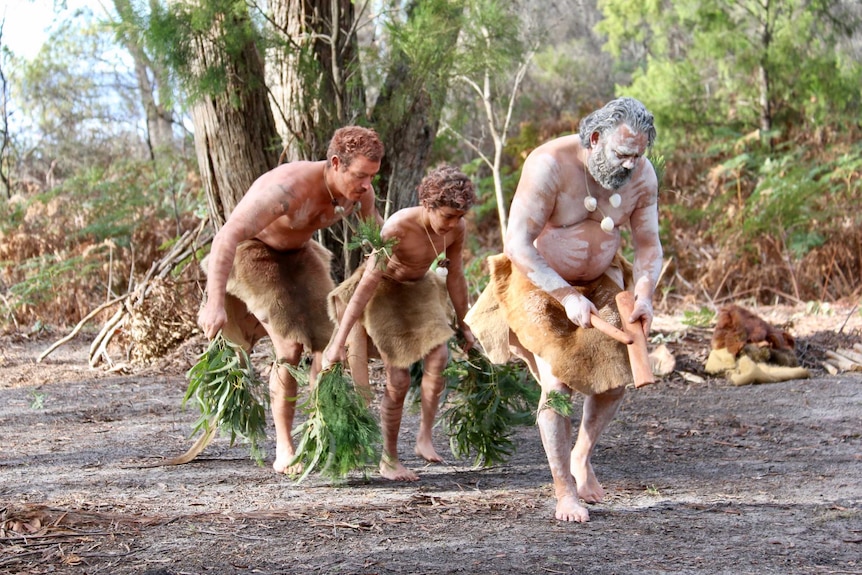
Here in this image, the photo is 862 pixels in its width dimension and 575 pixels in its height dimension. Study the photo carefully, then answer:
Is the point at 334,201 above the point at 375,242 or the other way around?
above

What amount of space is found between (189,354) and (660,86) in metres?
8.46

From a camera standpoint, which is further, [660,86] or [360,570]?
[660,86]

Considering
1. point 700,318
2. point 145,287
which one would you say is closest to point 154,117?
point 145,287

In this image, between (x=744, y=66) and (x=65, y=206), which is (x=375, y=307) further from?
(x=744, y=66)

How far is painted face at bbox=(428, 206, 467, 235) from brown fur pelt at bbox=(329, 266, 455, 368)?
0.39 m

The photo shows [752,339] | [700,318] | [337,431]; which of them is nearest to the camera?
[337,431]

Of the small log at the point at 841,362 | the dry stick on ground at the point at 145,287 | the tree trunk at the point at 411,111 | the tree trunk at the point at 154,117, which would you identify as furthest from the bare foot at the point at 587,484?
the tree trunk at the point at 154,117

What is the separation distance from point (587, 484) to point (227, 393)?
68.1 inches

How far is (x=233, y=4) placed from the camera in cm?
667

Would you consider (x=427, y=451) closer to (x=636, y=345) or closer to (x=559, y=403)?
(x=559, y=403)

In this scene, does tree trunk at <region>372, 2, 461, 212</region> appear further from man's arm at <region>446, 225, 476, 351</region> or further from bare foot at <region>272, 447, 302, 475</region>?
bare foot at <region>272, 447, 302, 475</region>

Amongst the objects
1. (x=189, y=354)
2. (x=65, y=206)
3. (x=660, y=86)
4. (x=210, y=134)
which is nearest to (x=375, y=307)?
(x=210, y=134)

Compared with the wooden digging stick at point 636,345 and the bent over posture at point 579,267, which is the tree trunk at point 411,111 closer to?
the bent over posture at point 579,267

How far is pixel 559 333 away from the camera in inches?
153
